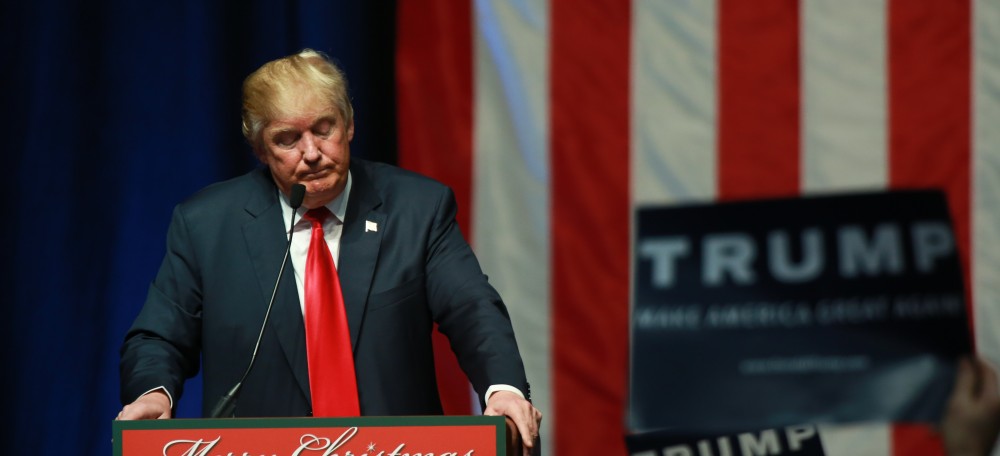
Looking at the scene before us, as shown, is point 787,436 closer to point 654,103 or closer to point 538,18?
point 654,103

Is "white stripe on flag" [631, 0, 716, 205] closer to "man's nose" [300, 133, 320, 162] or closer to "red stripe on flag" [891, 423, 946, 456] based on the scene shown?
"red stripe on flag" [891, 423, 946, 456]

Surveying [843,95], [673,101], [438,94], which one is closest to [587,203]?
[673,101]

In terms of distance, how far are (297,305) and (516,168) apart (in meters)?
1.17

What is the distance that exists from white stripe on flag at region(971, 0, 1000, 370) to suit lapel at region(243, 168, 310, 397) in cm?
156

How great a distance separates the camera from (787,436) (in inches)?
107

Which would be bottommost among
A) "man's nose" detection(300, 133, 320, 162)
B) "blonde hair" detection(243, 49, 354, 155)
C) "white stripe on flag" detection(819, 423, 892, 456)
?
"white stripe on flag" detection(819, 423, 892, 456)

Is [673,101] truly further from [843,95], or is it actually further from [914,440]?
[914,440]

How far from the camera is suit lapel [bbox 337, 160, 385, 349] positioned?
1766 millimetres

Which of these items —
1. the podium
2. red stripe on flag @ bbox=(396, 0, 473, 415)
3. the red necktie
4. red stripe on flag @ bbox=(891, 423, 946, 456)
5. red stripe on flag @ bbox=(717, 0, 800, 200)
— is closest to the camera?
the podium

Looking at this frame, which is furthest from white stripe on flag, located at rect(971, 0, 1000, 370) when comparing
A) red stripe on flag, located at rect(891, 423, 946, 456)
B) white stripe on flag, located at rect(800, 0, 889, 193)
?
red stripe on flag, located at rect(891, 423, 946, 456)

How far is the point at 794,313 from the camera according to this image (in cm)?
272

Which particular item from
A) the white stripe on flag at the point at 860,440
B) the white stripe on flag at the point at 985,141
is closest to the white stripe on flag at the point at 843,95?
the white stripe on flag at the point at 985,141

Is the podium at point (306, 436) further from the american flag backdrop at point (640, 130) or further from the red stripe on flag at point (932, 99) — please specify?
the red stripe on flag at point (932, 99)

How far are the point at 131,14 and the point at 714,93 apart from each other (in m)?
1.31
